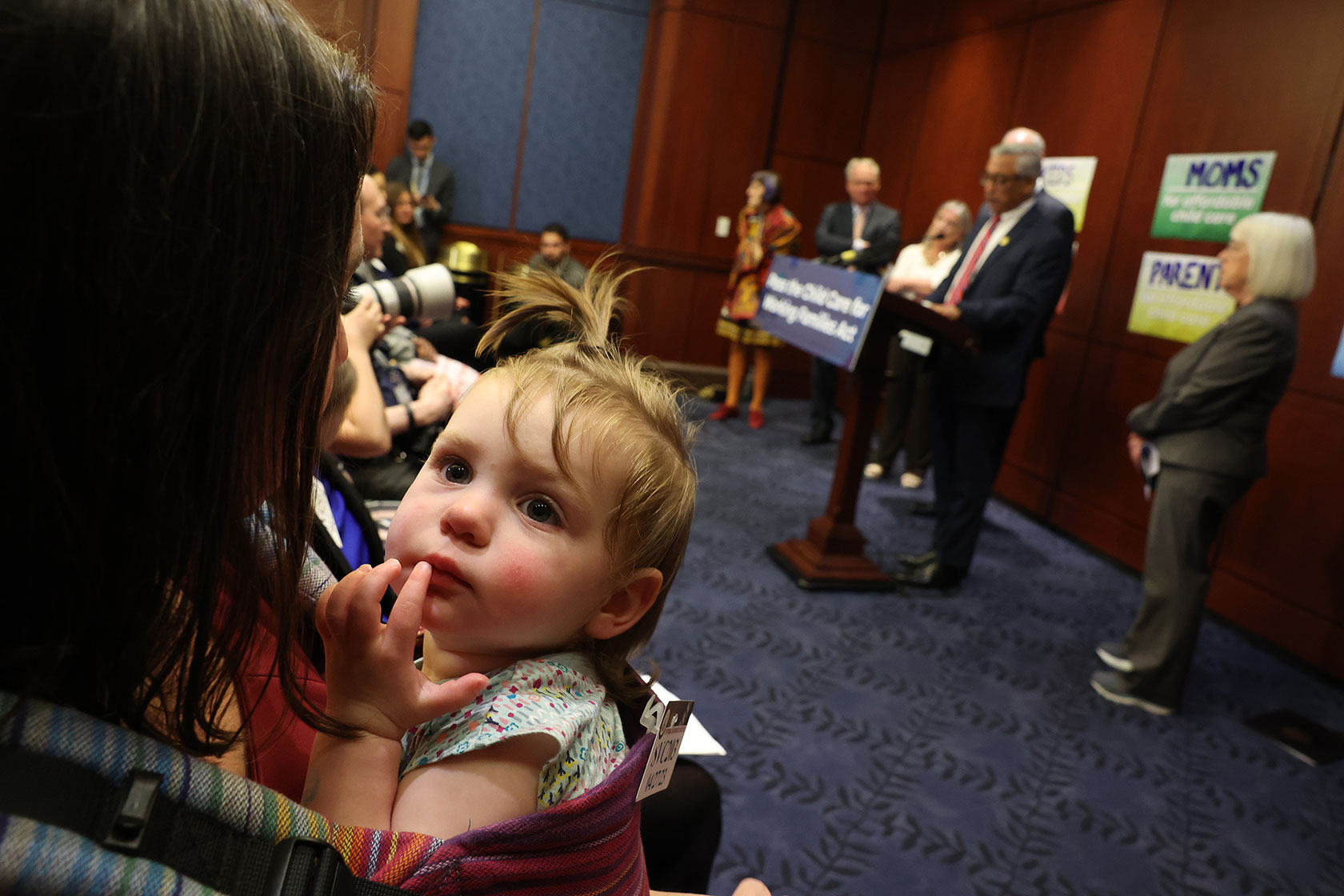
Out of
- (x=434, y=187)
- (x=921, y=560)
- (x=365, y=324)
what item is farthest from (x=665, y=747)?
(x=434, y=187)

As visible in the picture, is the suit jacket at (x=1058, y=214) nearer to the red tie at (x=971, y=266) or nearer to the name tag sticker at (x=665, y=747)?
the red tie at (x=971, y=266)

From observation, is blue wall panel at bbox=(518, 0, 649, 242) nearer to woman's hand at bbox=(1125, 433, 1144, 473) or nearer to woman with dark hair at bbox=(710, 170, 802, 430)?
woman with dark hair at bbox=(710, 170, 802, 430)

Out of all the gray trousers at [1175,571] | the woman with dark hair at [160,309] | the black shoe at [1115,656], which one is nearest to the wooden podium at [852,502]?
the black shoe at [1115,656]

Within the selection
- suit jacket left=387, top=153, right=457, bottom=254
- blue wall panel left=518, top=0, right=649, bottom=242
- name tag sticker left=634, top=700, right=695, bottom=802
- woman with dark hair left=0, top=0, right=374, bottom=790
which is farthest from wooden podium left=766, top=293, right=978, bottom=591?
blue wall panel left=518, top=0, right=649, bottom=242

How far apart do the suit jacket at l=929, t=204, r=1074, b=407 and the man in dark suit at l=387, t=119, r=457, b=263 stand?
508cm

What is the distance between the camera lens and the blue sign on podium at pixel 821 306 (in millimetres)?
3695

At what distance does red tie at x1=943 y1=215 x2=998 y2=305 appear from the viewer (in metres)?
4.07

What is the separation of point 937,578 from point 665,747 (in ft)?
11.2

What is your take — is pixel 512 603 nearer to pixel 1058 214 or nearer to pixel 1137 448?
pixel 1137 448

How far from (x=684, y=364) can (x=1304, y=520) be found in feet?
17.0

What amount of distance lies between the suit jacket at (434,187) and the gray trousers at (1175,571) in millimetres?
6076

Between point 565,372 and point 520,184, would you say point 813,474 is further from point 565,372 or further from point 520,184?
point 565,372

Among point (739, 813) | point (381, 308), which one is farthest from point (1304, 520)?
point (381, 308)

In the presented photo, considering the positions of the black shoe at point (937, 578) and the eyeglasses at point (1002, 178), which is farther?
the black shoe at point (937, 578)
